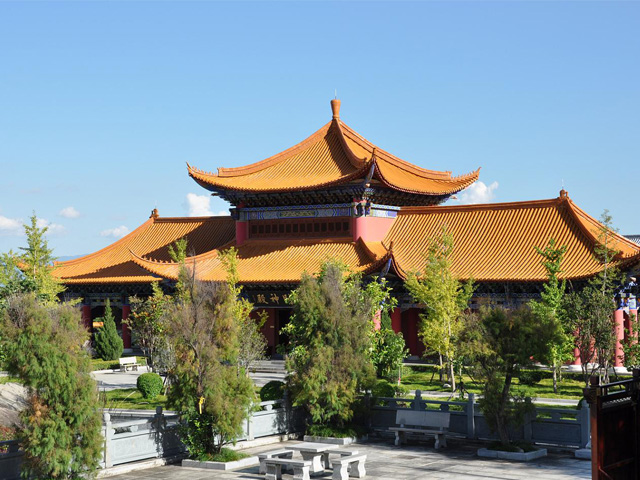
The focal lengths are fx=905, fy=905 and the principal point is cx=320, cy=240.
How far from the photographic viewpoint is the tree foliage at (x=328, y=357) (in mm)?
20391

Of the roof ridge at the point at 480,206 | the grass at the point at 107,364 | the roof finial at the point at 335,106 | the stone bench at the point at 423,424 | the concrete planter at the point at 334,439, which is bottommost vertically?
the concrete planter at the point at 334,439

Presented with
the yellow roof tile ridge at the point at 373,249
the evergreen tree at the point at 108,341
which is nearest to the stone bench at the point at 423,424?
the yellow roof tile ridge at the point at 373,249

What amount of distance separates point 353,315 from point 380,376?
843 cm

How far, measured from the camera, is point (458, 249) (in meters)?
36.8

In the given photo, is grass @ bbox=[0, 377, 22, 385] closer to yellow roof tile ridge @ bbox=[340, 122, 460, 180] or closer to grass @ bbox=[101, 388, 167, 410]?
grass @ bbox=[101, 388, 167, 410]

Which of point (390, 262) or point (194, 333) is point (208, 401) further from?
point (390, 262)

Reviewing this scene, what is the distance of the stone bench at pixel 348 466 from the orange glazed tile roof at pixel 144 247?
26.0 m

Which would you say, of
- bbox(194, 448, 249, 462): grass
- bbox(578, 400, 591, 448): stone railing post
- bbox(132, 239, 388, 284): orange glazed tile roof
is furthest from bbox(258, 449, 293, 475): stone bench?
bbox(132, 239, 388, 284): orange glazed tile roof

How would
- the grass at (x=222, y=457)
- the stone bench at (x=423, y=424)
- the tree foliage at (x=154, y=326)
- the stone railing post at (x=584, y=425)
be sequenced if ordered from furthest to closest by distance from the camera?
1. the tree foliage at (x=154, y=326)
2. the stone bench at (x=423, y=424)
3. the stone railing post at (x=584, y=425)
4. the grass at (x=222, y=457)

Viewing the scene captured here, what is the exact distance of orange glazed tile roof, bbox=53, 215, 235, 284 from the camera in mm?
43503

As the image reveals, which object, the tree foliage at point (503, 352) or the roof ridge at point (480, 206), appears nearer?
the tree foliage at point (503, 352)

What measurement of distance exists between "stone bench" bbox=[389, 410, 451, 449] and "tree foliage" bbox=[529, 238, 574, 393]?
297 inches

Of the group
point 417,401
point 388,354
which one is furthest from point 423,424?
point 388,354

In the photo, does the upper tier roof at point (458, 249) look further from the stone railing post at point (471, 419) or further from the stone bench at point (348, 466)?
the stone bench at point (348, 466)
